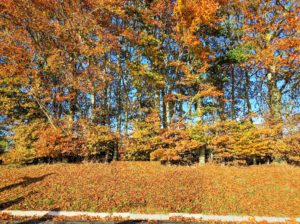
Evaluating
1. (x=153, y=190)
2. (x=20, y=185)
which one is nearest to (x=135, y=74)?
(x=153, y=190)

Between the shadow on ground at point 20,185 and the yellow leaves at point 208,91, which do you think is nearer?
the shadow on ground at point 20,185

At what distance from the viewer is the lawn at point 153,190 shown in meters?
6.10

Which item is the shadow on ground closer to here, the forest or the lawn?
the lawn

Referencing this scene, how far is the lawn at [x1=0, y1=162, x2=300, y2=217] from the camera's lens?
6102mm

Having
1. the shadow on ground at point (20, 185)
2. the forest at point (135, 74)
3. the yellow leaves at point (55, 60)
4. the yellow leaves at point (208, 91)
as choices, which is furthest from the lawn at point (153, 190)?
the yellow leaves at point (55, 60)

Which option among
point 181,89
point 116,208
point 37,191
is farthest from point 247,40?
point 37,191

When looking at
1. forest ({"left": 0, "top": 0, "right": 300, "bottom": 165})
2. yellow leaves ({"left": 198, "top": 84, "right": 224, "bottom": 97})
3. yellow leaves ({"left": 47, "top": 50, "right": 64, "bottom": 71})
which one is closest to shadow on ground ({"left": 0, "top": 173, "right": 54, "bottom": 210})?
forest ({"left": 0, "top": 0, "right": 300, "bottom": 165})

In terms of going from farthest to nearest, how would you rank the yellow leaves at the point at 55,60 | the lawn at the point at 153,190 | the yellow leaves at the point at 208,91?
the yellow leaves at the point at 208,91 → the yellow leaves at the point at 55,60 → the lawn at the point at 153,190

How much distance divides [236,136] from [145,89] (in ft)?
23.4

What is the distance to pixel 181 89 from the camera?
15742 millimetres

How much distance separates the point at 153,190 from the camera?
7203 millimetres

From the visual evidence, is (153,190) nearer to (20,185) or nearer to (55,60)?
(20,185)

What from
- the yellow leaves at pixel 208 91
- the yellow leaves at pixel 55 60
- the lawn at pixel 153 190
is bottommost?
the lawn at pixel 153 190

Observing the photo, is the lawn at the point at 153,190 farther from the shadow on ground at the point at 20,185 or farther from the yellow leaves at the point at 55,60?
the yellow leaves at the point at 55,60
